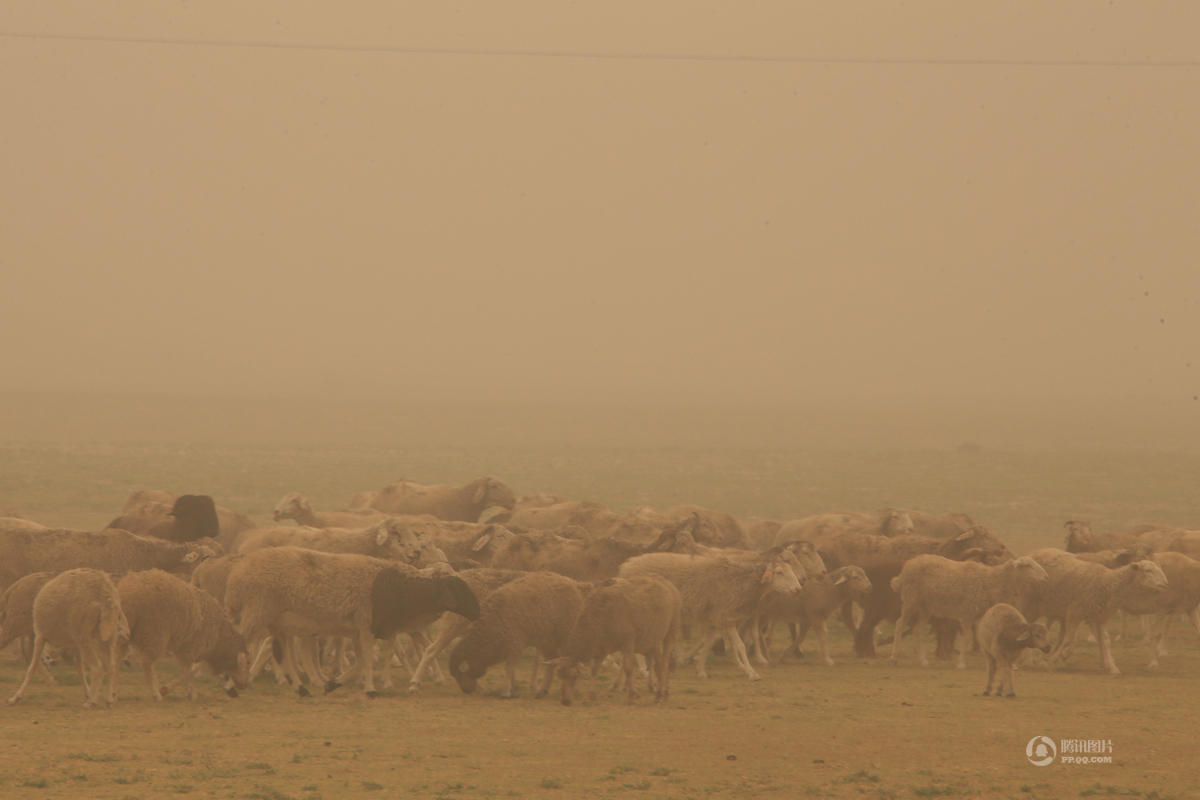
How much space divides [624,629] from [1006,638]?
408 cm

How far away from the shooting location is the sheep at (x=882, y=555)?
19.9 metres

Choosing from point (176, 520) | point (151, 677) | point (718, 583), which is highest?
point (176, 520)

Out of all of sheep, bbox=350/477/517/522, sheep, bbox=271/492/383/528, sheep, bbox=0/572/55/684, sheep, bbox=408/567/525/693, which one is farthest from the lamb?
sheep, bbox=350/477/517/522

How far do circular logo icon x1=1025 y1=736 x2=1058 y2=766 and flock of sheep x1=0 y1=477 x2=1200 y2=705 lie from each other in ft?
7.61

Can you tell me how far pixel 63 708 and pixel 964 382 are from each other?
159 metres

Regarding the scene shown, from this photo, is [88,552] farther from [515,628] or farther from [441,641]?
[515,628]

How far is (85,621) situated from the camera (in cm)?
1412

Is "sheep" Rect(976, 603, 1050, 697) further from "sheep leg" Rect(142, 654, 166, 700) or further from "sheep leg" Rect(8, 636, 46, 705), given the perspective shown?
"sheep leg" Rect(8, 636, 46, 705)

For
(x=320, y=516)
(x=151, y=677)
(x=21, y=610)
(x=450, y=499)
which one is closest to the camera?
(x=151, y=677)

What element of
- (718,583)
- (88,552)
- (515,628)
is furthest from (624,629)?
(88,552)

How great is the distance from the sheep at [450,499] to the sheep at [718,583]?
10.9 meters

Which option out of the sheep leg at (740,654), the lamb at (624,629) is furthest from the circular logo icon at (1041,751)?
the sheep leg at (740,654)

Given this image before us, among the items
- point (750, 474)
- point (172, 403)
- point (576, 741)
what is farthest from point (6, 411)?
point (576, 741)

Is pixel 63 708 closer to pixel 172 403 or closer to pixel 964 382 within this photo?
pixel 172 403
